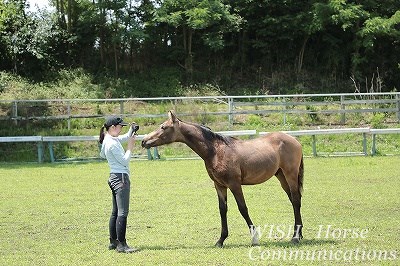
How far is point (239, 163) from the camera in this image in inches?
403

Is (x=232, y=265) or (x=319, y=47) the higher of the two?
(x=319, y=47)

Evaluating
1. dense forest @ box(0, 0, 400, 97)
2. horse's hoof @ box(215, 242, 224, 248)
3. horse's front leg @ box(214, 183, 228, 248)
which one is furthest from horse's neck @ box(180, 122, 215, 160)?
dense forest @ box(0, 0, 400, 97)

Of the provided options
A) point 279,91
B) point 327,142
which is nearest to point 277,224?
point 327,142

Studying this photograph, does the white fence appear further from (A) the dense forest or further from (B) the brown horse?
(B) the brown horse

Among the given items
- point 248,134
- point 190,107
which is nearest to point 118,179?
point 248,134

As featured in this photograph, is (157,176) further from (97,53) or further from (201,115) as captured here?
(97,53)

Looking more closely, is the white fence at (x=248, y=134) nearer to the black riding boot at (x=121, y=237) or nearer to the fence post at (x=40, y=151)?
the fence post at (x=40, y=151)

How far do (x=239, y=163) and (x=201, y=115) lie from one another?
18013 mm

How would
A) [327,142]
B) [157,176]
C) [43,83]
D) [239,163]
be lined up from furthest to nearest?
[43,83], [327,142], [157,176], [239,163]

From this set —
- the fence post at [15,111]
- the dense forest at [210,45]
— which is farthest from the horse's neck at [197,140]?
the dense forest at [210,45]

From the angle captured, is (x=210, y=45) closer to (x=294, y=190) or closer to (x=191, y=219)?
(x=191, y=219)

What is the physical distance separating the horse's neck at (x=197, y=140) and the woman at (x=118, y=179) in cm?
90

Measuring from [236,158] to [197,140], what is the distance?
2.24 ft

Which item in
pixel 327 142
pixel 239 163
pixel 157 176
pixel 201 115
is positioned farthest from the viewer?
pixel 201 115
